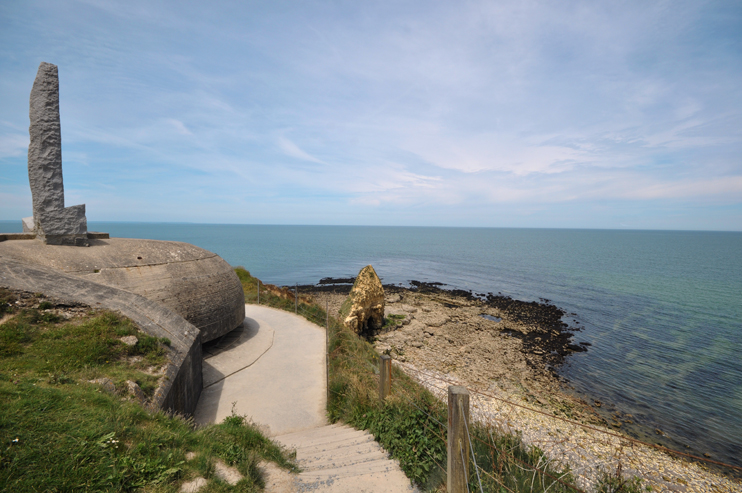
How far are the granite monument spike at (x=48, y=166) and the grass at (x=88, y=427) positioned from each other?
3800 millimetres

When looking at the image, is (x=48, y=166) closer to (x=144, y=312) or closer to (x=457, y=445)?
(x=144, y=312)

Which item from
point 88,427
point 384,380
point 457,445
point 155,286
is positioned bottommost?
point 384,380

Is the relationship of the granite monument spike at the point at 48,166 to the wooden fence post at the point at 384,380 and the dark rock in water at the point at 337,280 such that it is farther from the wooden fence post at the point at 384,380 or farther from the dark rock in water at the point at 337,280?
the dark rock in water at the point at 337,280

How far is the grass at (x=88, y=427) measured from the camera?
11.8ft

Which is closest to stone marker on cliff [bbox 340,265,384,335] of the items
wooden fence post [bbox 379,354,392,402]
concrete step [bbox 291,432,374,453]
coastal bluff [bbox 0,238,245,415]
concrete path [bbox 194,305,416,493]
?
concrete path [bbox 194,305,416,493]

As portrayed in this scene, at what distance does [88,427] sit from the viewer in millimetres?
4184

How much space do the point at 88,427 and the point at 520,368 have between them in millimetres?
18872

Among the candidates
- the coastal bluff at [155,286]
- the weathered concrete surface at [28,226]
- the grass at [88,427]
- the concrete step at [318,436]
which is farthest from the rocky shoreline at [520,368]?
the weathered concrete surface at [28,226]

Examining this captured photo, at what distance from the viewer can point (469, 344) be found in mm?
21703

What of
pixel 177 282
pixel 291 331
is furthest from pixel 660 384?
pixel 177 282

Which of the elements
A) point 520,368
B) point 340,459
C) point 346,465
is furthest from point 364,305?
point 346,465

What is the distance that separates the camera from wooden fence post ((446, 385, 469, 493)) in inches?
169

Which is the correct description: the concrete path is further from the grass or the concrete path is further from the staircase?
the grass

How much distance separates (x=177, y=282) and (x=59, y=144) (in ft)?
17.4
